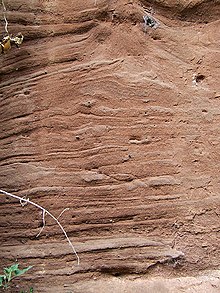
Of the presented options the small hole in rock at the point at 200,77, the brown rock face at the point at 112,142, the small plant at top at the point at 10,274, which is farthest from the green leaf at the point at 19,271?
the small hole in rock at the point at 200,77

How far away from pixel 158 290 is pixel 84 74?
1.11 metres

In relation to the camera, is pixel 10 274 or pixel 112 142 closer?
pixel 10 274

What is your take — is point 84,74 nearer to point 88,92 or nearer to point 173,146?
point 88,92

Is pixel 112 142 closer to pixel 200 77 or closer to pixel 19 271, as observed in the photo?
pixel 200 77

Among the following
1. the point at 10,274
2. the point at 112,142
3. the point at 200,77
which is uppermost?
the point at 200,77

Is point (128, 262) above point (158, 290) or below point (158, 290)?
above

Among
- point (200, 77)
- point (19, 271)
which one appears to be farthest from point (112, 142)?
point (19, 271)

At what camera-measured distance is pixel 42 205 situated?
7.57 feet

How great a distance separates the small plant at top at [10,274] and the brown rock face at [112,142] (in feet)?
0.25

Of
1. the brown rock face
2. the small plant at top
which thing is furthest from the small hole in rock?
the small plant at top

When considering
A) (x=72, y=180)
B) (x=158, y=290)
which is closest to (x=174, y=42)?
(x=72, y=180)

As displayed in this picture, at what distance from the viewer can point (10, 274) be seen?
82.4 inches

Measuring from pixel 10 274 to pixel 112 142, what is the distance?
785 millimetres

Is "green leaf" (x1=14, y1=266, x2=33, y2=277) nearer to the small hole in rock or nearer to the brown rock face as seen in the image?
the brown rock face
